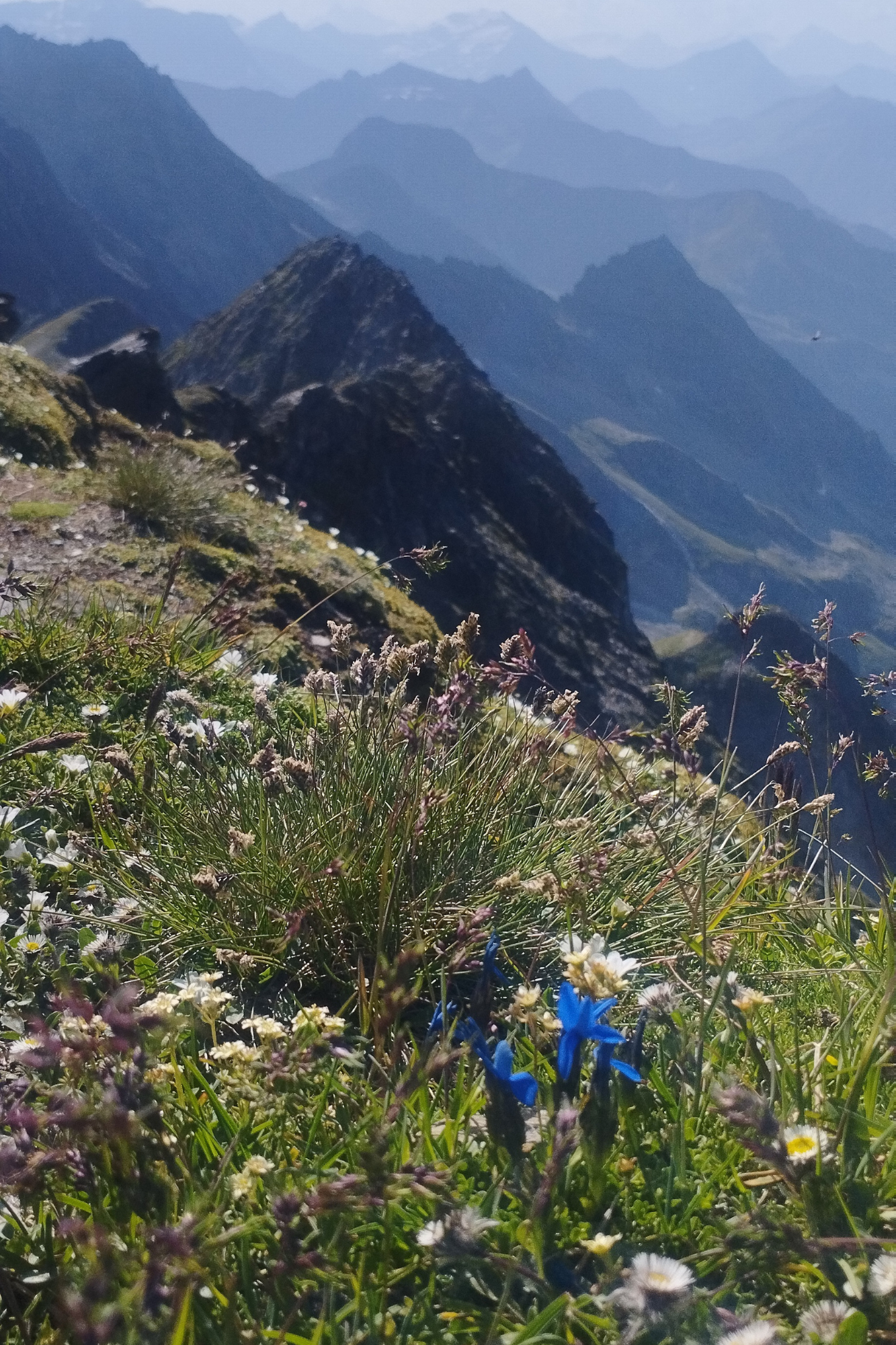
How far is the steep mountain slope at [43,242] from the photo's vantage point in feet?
518

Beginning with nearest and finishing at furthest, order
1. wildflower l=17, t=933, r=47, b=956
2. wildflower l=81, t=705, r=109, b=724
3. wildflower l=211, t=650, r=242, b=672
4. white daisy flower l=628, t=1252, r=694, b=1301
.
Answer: white daisy flower l=628, t=1252, r=694, b=1301 → wildflower l=17, t=933, r=47, b=956 → wildflower l=81, t=705, r=109, b=724 → wildflower l=211, t=650, r=242, b=672

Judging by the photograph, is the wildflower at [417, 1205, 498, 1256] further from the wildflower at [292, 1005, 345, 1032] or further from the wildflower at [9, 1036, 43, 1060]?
the wildflower at [9, 1036, 43, 1060]

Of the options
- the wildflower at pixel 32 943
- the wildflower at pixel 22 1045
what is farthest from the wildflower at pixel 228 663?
the wildflower at pixel 22 1045

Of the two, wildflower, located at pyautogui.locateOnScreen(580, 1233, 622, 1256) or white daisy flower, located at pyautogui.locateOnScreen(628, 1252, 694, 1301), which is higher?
white daisy flower, located at pyautogui.locateOnScreen(628, 1252, 694, 1301)

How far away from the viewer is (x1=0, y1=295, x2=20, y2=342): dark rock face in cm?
2192

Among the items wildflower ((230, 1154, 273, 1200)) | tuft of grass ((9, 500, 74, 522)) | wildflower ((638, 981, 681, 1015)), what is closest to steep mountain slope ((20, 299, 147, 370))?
tuft of grass ((9, 500, 74, 522))

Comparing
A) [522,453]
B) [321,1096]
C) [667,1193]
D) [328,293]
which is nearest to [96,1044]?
[321,1096]

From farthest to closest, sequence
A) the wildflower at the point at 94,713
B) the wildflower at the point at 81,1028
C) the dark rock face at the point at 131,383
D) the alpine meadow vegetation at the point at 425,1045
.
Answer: the dark rock face at the point at 131,383 < the wildflower at the point at 94,713 < the wildflower at the point at 81,1028 < the alpine meadow vegetation at the point at 425,1045

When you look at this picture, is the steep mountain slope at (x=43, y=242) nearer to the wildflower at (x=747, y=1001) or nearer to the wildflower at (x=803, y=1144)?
the wildflower at (x=747, y=1001)

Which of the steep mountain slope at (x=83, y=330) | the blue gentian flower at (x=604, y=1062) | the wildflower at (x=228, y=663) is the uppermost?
the blue gentian flower at (x=604, y=1062)

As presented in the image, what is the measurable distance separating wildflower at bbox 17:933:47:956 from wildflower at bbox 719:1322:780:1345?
194cm

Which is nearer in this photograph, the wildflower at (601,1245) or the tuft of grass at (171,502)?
the wildflower at (601,1245)

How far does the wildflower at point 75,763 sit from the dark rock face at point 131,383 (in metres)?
17.2

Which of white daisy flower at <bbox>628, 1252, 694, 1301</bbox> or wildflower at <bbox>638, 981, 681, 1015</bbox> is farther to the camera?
wildflower at <bbox>638, 981, 681, 1015</bbox>
